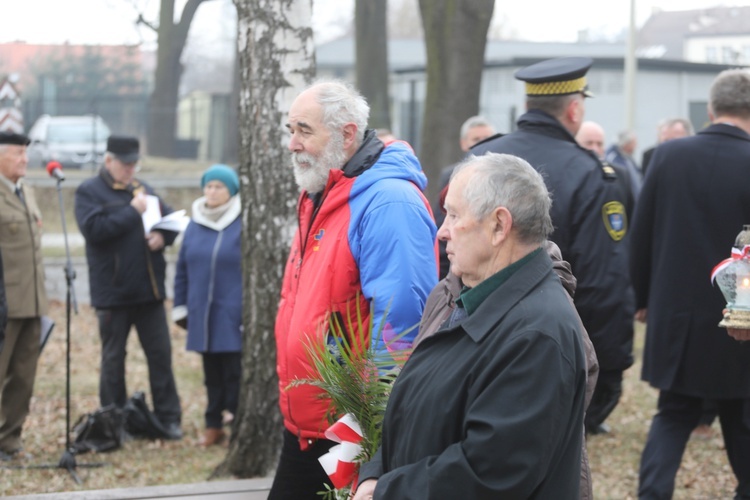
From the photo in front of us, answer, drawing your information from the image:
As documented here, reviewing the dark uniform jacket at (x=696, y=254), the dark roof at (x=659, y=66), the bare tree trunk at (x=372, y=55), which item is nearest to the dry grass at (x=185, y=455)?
the dark uniform jacket at (x=696, y=254)

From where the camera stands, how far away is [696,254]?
17.2ft

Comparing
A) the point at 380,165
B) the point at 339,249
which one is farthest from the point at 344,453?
the point at 380,165

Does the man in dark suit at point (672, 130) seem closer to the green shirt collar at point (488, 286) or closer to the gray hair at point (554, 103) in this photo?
the gray hair at point (554, 103)

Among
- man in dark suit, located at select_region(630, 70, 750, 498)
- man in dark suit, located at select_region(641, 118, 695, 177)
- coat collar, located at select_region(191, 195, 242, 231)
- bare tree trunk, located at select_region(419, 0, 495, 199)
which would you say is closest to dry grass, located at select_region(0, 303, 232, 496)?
coat collar, located at select_region(191, 195, 242, 231)

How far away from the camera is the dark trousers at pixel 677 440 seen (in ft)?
17.1

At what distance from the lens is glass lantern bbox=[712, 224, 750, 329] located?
4020mm

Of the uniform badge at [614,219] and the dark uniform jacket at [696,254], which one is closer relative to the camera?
the uniform badge at [614,219]

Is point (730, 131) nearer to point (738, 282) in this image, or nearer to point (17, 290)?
point (738, 282)

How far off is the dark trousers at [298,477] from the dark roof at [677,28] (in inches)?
2344

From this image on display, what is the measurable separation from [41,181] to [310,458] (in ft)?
55.8

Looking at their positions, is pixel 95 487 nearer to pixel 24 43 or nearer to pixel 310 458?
pixel 310 458

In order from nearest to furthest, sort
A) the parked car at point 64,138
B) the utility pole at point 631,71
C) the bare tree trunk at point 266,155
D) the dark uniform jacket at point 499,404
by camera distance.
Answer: the dark uniform jacket at point 499,404 → the bare tree trunk at point 266,155 → the utility pole at point 631,71 → the parked car at point 64,138

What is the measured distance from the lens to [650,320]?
5.44m

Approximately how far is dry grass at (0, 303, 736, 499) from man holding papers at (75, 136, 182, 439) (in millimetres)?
557
